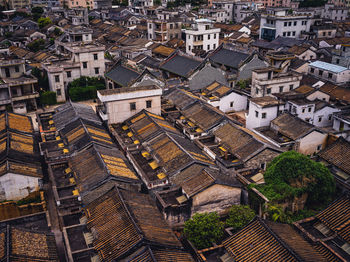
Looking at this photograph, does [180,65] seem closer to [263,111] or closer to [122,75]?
[122,75]

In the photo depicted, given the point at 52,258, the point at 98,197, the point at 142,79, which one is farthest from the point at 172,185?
the point at 142,79

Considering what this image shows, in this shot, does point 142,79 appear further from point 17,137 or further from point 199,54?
point 199,54

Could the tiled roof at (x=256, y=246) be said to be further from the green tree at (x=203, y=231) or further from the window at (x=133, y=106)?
the window at (x=133, y=106)

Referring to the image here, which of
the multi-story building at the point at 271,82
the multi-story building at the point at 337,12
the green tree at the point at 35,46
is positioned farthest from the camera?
the multi-story building at the point at 337,12

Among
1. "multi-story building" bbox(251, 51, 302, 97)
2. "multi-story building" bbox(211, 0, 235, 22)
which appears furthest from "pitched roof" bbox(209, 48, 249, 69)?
"multi-story building" bbox(211, 0, 235, 22)

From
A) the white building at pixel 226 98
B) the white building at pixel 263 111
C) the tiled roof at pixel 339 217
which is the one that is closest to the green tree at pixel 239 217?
the tiled roof at pixel 339 217

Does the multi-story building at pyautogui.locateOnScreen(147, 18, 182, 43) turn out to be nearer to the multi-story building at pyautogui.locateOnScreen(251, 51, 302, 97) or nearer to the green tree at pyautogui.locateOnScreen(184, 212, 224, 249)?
the multi-story building at pyautogui.locateOnScreen(251, 51, 302, 97)
